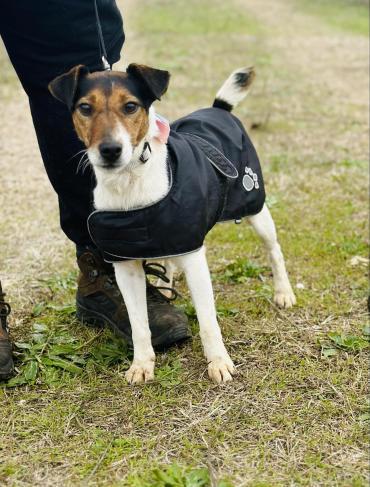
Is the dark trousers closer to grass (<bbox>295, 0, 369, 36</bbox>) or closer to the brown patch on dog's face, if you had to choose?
the brown patch on dog's face

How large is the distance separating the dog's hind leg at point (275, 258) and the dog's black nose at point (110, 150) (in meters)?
1.38

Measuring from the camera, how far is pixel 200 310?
3.17 meters

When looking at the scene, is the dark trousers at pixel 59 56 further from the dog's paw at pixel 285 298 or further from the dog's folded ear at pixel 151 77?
the dog's paw at pixel 285 298

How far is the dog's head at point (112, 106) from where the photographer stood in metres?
2.69

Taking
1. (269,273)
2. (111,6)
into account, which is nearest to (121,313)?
(269,273)

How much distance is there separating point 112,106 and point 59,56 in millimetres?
601

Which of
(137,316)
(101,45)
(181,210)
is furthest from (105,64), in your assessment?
(137,316)

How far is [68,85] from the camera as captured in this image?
282 centimetres

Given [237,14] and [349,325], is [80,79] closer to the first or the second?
[349,325]

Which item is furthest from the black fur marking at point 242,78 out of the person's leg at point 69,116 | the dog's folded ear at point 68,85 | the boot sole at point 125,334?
the boot sole at point 125,334

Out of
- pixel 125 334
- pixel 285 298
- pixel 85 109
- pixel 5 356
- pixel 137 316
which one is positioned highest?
pixel 85 109

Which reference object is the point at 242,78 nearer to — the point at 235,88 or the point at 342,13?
the point at 235,88

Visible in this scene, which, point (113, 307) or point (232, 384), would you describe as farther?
point (113, 307)

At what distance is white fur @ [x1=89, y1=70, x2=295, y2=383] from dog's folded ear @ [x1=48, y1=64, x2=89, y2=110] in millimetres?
294
